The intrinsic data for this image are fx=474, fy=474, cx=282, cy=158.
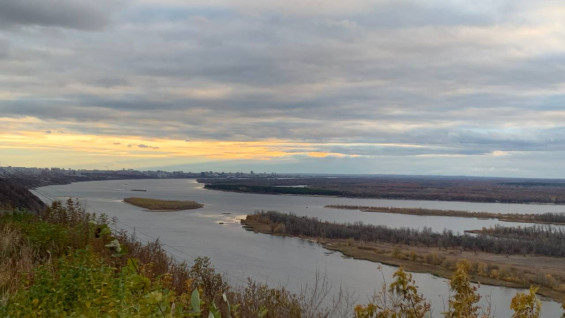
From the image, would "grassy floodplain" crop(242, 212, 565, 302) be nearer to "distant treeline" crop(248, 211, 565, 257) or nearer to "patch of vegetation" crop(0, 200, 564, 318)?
"distant treeline" crop(248, 211, 565, 257)

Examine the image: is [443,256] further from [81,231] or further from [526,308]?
[526,308]

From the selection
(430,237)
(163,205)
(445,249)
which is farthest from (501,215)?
(163,205)

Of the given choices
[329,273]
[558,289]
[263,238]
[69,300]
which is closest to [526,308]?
[69,300]

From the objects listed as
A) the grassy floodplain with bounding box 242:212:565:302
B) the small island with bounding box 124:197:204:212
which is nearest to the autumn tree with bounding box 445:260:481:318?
the grassy floodplain with bounding box 242:212:565:302

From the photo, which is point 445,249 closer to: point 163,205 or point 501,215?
point 501,215

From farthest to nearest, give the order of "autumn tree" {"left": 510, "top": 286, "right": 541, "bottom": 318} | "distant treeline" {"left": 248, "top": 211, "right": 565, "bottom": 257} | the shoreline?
1. "distant treeline" {"left": 248, "top": 211, "right": 565, "bottom": 257}
2. the shoreline
3. "autumn tree" {"left": 510, "top": 286, "right": 541, "bottom": 318}

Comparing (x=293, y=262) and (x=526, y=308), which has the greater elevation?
(x=526, y=308)

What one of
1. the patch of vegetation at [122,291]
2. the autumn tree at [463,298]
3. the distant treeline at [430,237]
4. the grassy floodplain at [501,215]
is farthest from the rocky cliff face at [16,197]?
the grassy floodplain at [501,215]
